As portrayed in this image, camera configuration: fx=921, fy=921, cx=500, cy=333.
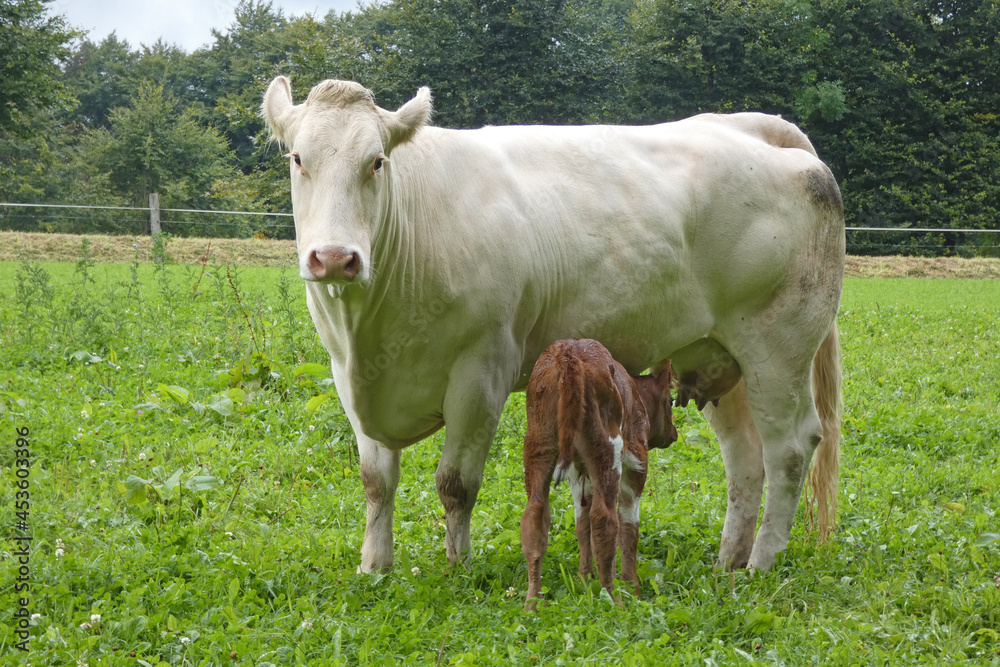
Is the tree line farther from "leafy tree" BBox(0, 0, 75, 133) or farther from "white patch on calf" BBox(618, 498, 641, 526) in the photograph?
"white patch on calf" BBox(618, 498, 641, 526)

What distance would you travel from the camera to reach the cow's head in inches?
139

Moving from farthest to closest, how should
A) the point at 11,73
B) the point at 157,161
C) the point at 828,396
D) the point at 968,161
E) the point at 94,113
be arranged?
1. the point at 94,113
2. the point at 157,161
3. the point at 968,161
4. the point at 11,73
5. the point at 828,396

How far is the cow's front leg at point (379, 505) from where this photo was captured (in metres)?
4.64

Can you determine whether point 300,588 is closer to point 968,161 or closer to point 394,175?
point 394,175

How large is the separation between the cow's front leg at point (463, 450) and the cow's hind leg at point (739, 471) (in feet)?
4.97

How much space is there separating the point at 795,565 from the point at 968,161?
31.9 metres

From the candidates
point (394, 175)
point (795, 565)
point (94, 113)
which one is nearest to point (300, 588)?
point (394, 175)

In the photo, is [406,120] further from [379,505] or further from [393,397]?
[379,505]

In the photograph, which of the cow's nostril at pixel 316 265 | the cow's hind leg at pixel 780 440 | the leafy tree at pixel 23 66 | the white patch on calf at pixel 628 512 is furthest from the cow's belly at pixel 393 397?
the leafy tree at pixel 23 66

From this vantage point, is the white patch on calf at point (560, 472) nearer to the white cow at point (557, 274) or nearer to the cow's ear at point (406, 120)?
the white cow at point (557, 274)

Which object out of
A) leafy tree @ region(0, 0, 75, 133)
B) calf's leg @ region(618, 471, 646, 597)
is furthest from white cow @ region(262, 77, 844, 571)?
leafy tree @ region(0, 0, 75, 133)

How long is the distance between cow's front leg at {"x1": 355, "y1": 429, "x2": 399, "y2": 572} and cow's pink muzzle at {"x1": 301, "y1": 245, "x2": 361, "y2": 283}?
1376mm

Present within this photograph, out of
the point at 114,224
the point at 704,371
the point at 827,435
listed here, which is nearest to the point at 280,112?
the point at 704,371

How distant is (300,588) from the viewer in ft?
14.0
